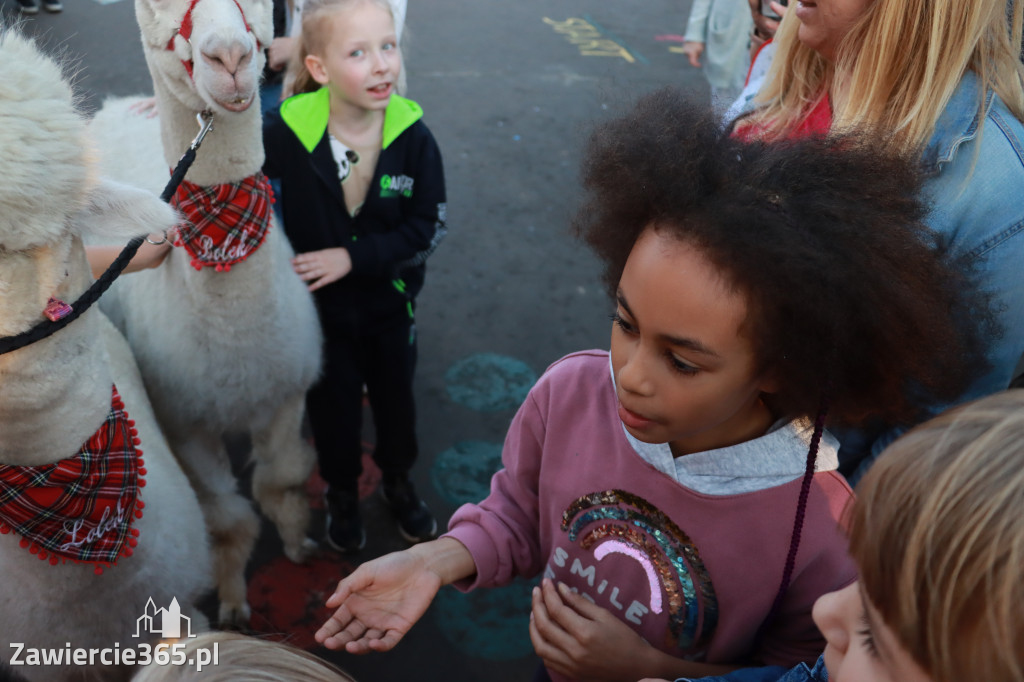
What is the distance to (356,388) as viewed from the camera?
223cm

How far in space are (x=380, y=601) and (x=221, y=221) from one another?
0.99m

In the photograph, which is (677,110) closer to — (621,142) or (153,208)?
(621,142)

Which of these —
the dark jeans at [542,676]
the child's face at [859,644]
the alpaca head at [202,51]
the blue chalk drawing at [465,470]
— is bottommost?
the blue chalk drawing at [465,470]

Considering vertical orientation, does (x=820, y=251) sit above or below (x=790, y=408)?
above

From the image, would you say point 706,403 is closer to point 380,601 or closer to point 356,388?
point 380,601

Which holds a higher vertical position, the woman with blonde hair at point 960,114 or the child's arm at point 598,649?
the woman with blonde hair at point 960,114

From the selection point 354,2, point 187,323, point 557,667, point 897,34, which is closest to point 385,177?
point 354,2

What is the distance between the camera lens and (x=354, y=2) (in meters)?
1.89

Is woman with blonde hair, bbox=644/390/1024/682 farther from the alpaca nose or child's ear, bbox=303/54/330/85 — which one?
child's ear, bbox=303/54/330/85

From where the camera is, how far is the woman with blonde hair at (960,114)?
117 centimetres

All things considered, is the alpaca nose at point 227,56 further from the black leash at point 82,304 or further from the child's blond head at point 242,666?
the child's blond head at point 242,666

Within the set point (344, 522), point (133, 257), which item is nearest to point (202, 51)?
point (133, 257)

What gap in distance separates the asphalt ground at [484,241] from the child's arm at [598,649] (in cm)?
39

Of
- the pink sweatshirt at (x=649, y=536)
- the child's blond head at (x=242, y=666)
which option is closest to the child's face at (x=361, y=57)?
the pink sweatshirt at (x=649, y=536)
